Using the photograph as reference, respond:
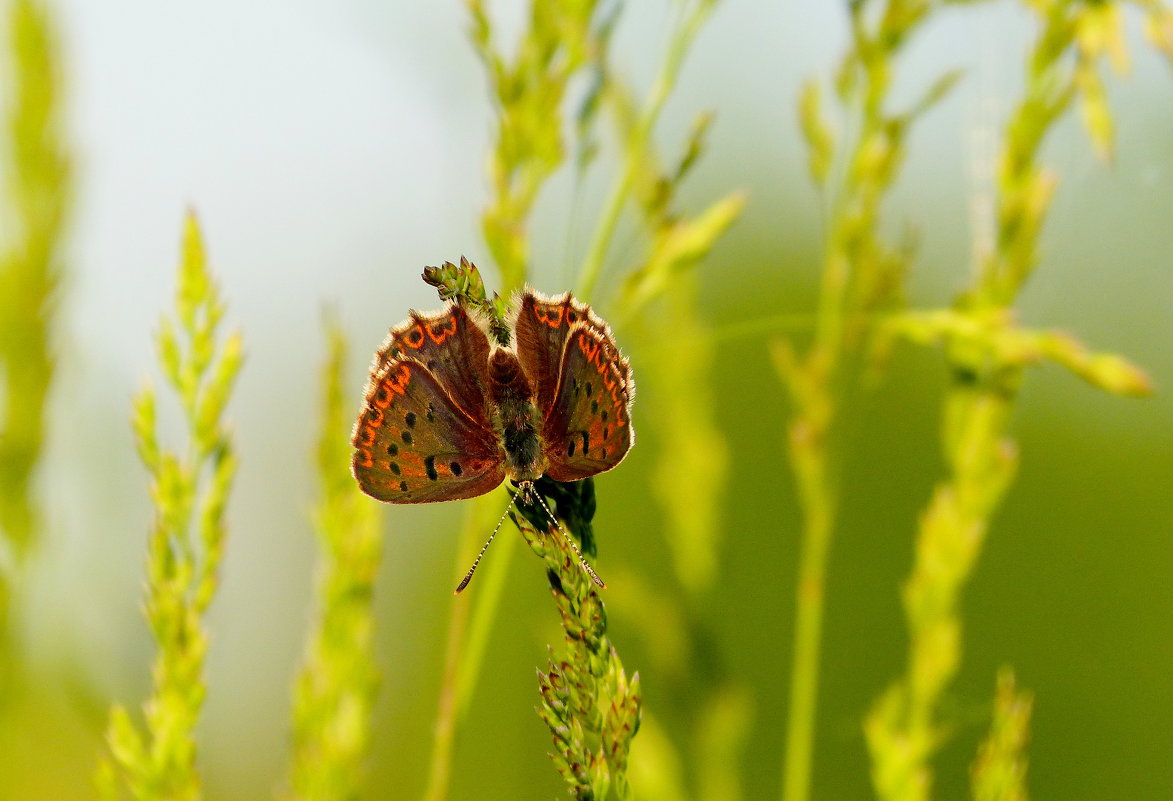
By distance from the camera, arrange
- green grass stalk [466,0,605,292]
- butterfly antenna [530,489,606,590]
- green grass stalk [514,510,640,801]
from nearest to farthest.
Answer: green grass stalk [514,510,640,801] → butterfly antenna [530,489,606,590] → green grass stalk [466,0,605,292]

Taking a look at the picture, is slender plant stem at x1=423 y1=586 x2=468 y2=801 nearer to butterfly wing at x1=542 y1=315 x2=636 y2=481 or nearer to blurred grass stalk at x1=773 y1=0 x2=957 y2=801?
butterfly wing at x1=542 y1=315 x2=636 y2=481

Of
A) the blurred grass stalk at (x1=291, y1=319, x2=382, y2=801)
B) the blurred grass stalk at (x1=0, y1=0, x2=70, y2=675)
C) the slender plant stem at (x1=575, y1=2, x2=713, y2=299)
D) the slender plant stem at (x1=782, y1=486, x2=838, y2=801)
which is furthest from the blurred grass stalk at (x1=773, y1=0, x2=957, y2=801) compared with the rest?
the blurred grass stalk at (x1=0, y1=0, x2=70, y2=675)

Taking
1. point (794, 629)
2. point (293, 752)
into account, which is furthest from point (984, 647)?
point (293, 752)

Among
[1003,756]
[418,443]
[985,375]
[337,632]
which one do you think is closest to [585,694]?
[337,632]

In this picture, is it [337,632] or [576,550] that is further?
[337,632]

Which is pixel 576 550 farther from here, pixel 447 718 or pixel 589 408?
pixel 589 408

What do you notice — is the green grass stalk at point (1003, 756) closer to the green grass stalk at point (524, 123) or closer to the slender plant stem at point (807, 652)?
the slender plant stem at point (807, 652)
